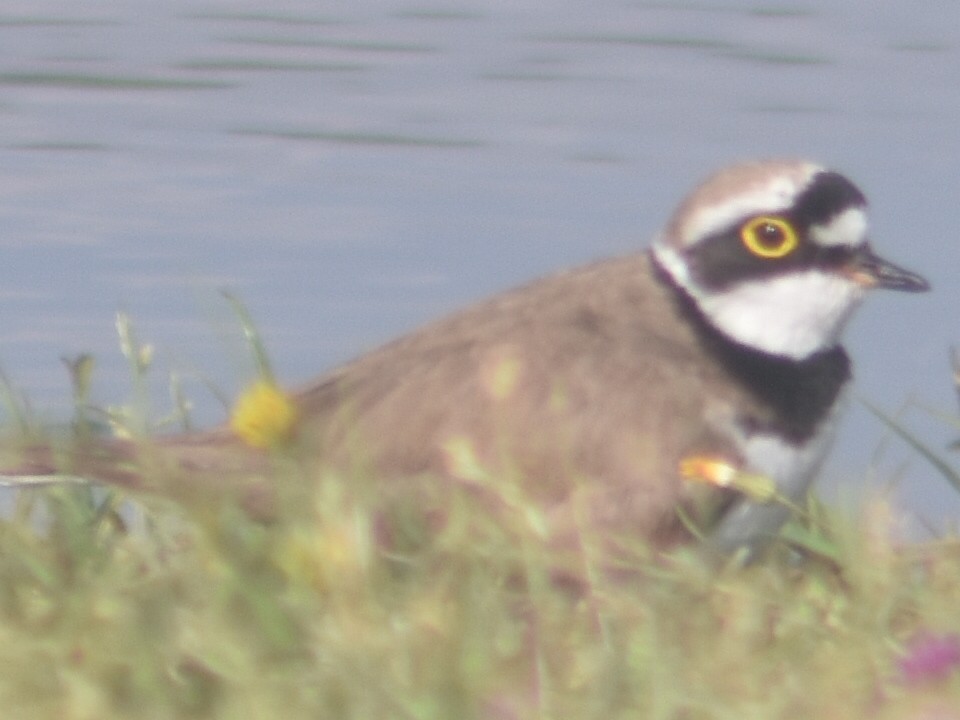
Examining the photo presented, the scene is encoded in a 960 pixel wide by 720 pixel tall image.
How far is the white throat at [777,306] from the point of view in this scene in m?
5.76

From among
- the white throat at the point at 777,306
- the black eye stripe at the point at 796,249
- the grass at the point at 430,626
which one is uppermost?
the black eye stripe at the point at 796,249

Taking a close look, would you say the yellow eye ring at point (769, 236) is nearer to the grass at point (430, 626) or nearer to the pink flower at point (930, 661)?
the grass at point (430, 626)

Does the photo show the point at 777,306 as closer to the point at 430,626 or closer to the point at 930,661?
the point at 930,661

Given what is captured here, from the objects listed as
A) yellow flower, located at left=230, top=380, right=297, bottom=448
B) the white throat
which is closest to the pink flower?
yellow flower, located at left=230, top=380, right=297, bottom=448

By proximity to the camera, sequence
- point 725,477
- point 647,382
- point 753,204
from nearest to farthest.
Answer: point 725,477, point 647,382, point 753,204

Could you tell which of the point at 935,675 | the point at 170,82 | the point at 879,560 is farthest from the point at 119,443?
the point at 170,82

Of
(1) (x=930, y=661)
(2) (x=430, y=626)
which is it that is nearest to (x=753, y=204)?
(1) (x=930, y=661)

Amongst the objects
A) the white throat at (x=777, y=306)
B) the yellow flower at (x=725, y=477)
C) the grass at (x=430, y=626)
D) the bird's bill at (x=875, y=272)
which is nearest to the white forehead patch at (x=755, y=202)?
the white throat at (x=777, y=306)

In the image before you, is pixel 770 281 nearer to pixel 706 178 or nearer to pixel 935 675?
pixel 706 178

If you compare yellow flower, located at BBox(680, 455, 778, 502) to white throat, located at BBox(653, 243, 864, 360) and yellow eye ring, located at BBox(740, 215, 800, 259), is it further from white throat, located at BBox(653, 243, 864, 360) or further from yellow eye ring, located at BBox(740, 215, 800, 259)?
yellow eye ring, located at BBox(740, 215, 800, 259)

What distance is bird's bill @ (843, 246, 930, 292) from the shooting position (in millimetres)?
5816

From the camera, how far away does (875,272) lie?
5.84 m

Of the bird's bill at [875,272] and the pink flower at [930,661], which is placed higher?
the bird's bill at [875,272]

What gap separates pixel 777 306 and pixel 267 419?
1537mm
